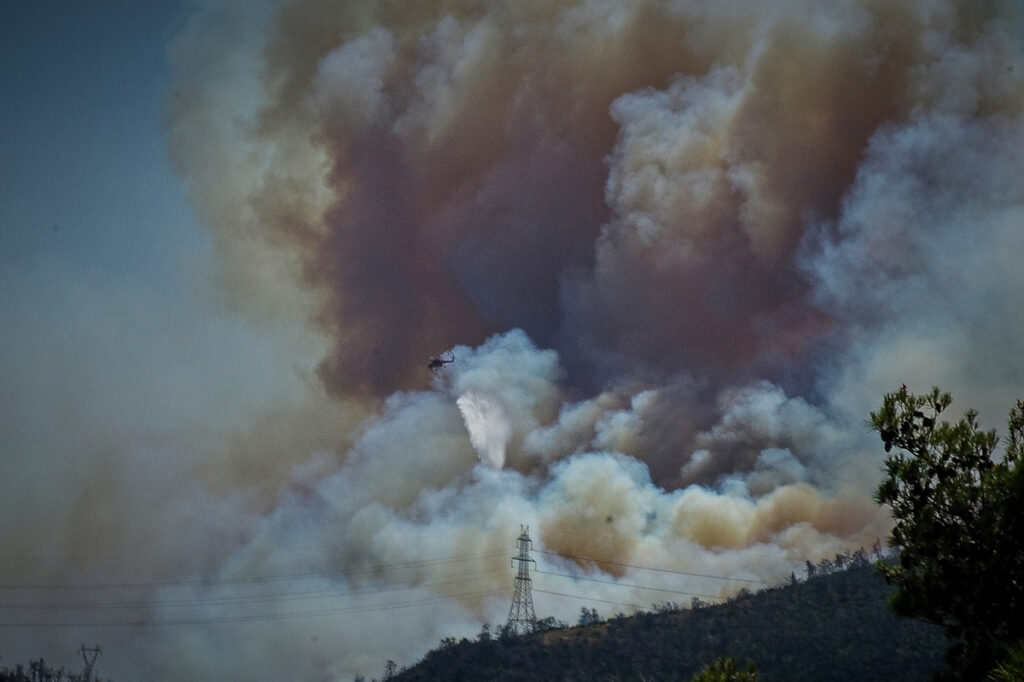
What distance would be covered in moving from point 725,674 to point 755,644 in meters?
142

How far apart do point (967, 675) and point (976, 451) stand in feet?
24.1

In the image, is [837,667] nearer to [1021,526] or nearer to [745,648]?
[745,648]

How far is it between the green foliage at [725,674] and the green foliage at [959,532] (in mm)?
6196

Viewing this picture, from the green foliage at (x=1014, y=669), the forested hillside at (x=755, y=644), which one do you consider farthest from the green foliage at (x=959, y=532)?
the forested hillside at (x=755, y=644)

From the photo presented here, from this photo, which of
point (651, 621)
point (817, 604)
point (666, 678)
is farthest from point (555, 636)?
point (817, 604)

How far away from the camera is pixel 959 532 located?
111 ft

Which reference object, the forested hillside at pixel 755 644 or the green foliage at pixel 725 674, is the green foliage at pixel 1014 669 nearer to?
the green foliage at pixel 725 674

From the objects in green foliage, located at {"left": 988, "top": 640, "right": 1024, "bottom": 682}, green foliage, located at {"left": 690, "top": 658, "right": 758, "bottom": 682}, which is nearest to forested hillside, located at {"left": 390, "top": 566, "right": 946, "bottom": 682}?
green foliage, located at {"left": 690, "top": 658, "right": 758, "bottom": 682}

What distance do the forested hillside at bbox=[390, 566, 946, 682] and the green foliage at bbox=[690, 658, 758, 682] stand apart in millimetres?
116566

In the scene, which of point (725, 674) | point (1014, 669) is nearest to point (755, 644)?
point (725, 674)

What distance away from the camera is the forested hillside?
6053 inches

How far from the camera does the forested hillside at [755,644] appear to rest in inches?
6053

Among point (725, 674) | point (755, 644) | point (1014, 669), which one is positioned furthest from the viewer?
point (755, 644)

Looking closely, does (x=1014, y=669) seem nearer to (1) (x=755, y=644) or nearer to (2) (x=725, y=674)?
(2) (x=725, y=674)
